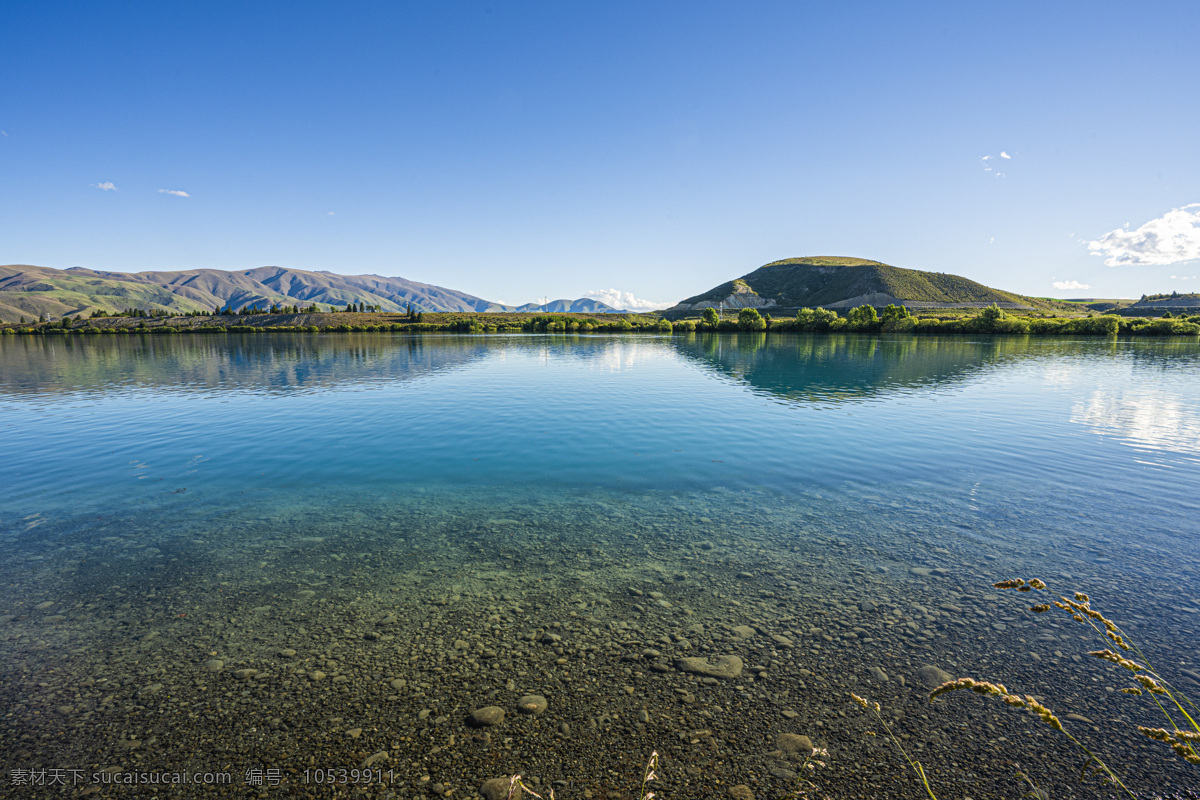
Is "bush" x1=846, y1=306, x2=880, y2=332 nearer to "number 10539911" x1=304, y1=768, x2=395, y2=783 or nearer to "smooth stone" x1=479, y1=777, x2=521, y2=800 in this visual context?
"smooth stone" x1=479, y1=777, x2=521, y2=800

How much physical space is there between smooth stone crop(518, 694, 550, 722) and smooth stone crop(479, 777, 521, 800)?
46.9 inches

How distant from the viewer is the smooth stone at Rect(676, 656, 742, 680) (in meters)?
8.95

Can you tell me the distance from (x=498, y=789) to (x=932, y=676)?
25.9ft

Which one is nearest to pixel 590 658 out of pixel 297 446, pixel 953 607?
pixel 953 607

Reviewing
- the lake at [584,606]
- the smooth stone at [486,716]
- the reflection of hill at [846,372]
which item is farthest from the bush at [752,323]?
the smooth stone at [486,716]

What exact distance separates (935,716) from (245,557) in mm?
16932

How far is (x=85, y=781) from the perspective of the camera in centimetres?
679

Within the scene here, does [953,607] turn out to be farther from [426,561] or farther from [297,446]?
[297,446]

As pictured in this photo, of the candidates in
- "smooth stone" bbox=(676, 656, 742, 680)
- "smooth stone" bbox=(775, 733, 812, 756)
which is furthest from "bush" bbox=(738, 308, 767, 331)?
"smooth stone" bbox=(775, 733, 812, 756)

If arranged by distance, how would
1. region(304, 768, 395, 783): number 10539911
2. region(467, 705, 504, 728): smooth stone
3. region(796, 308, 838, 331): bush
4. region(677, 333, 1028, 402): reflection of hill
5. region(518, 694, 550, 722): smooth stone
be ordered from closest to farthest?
region(304, 768, 395, 783): number 10539911 → region(467, 705, 504, 728): smooth stone → region(518, 694, 550, 722): smooth stone → region(677, 333, 1028, 402): reflection of hill → region(796, 308, 838, 331): bush

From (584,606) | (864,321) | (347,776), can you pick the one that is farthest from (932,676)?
(864,321)

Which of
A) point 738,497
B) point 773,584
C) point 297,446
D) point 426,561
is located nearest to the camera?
point 773,584

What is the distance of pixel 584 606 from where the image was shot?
11250mm

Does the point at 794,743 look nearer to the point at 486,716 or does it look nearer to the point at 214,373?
the point at 486,716
